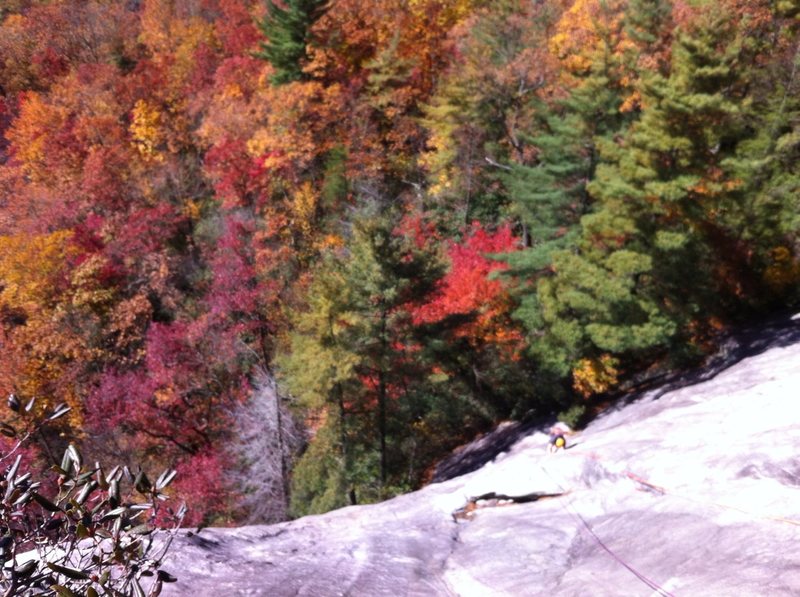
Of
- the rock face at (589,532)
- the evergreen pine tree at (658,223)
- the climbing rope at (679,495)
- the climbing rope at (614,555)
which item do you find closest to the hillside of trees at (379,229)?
the evergreen pine tree at (658,223)

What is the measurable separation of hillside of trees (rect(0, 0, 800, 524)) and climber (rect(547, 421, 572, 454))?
3.96 ft

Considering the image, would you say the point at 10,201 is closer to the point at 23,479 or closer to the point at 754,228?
the point at 23,479

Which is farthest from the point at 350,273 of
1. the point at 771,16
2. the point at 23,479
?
the point at 771,16

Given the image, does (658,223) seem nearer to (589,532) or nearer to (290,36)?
(589,532)

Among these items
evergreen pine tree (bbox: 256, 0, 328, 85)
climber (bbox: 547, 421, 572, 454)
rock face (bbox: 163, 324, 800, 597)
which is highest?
evergreen pine tree (bbox: 256, 0, 328, 85)

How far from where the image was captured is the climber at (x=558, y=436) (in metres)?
13.3

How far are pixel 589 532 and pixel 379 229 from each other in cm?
865

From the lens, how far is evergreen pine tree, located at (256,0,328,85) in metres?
25.7

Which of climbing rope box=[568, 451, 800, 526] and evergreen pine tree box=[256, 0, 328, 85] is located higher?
evergreen pine tree box=[256, 0, 328, 85]

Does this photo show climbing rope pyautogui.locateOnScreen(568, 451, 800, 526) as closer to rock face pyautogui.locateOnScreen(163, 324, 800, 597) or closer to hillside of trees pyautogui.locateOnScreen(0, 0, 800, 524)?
rock face pyautogui.locateOnScreen(163, 324, 800, 597)

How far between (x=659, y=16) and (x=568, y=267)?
36.6 feet

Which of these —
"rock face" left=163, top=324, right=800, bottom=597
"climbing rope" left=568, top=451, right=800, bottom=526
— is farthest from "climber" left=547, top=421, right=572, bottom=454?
"climbing rope" left=568, top=451, right=800, bottom=526

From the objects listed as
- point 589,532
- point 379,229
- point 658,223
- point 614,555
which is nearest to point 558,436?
point 589,532

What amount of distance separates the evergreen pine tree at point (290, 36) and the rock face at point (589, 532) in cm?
2163
